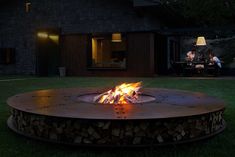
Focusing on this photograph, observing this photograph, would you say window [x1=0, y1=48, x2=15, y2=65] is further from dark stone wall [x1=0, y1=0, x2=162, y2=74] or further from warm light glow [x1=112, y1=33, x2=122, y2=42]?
warm light glow [x1=112, y1=33, x2=122, y2=42]

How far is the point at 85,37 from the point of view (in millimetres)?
17625

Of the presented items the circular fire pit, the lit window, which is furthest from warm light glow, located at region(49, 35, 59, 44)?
the circular fire pit

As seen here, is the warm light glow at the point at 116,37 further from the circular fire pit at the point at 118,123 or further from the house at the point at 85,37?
the circular fire pit at the point at 118,123

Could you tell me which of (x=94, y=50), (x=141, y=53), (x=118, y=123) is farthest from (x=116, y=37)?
(x=118, y=123)

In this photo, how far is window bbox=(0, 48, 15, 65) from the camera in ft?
63.2

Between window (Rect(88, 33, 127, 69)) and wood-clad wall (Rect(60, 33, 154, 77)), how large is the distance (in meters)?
0.31

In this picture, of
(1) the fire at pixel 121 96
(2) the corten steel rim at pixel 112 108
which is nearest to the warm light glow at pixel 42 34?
(2) the corten steel rim at pixel 112 108

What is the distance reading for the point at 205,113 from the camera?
361 centimetres

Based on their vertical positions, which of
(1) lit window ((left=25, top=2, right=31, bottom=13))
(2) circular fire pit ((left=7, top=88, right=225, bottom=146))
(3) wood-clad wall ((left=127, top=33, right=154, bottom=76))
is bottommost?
(2) circular fire pit ((left=7, top=88, right=225, bottom=146))

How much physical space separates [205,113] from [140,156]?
0.90 m

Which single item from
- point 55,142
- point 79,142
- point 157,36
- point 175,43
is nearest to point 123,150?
point 79,142

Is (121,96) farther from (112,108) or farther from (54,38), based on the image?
(54,38)

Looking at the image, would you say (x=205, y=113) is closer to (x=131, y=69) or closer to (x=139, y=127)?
(x=139, y=127)

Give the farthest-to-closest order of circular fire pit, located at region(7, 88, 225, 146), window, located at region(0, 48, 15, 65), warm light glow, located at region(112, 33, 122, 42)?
window, located at region(0, 48, 15, 65), warm light glow, located at region(112, 33, 122, 42), circular fire pit, located at region(7, 88, 225, 146)
